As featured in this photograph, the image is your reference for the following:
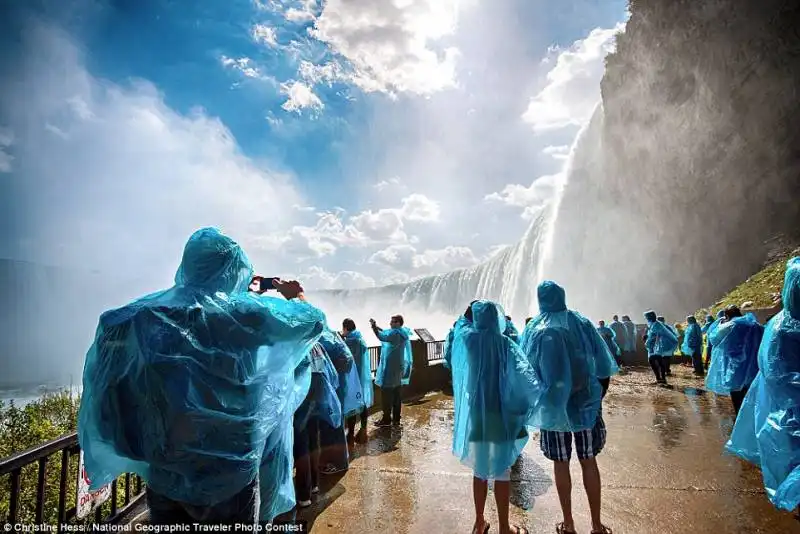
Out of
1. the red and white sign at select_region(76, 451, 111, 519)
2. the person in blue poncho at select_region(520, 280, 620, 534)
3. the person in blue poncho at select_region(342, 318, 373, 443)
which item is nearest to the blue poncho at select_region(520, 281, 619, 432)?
the person in blue poncho at select_region(520, 280, 620, 534)

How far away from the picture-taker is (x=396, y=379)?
21.2 feet

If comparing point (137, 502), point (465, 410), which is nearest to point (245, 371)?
point (465, 410)

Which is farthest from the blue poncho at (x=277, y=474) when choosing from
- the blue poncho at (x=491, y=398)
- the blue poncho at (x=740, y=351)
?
the blue poncho at (x=740, y=351)

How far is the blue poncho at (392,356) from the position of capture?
6387 mm

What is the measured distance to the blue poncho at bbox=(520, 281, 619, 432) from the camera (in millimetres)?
2977

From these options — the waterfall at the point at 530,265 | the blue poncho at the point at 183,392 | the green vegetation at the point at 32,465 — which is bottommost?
the green vegetation at the point at 32,465

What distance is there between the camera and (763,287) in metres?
18.2

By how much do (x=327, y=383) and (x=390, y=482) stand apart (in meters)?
1.36

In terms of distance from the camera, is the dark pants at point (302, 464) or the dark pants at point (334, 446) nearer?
the dark pants at point (302, 464)

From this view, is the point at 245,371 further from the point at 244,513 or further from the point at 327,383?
the point at 327,383

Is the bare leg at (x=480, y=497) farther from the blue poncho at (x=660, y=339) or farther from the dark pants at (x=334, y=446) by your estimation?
the blue poncho at (x=660, y=339)

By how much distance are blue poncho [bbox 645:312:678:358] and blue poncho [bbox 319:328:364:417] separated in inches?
316

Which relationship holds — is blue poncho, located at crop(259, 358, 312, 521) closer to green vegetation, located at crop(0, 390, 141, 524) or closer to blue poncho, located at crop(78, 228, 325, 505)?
blue poncho, located at crop(78, 228, 325, 505)

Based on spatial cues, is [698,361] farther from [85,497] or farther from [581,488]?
[85,497]
